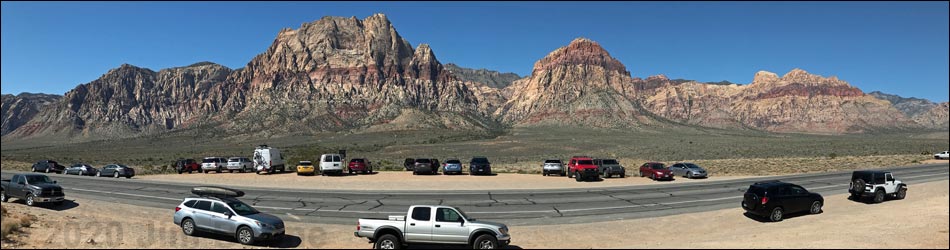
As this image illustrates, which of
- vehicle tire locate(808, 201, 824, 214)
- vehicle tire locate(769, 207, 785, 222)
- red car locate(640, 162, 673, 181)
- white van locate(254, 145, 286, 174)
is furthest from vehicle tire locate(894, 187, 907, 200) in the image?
white van locate(254, 145, 286, 174)

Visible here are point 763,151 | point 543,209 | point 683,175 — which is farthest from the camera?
point 763,151

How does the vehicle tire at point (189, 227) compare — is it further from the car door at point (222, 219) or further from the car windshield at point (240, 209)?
the car windshield at point (240, 209)

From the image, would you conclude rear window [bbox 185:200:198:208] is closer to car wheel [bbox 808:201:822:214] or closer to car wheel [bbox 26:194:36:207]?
car wheel [bbox 26:194:36:207]

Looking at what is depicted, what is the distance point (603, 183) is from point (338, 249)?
80.2 ft

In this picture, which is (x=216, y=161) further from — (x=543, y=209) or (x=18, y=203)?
(x=543, y=209)

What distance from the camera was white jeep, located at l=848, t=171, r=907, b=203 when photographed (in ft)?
79.6

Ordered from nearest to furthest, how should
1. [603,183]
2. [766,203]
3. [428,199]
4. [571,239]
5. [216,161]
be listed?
[571,239] < [766,203] < [428,199] < [603,183] < [216,161]

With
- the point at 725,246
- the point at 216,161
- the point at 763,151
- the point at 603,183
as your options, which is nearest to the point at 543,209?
the point at 725,246

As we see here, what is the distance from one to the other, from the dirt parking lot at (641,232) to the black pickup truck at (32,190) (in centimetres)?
68

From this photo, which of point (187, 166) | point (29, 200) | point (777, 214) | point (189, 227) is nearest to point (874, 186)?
point (777, 214)

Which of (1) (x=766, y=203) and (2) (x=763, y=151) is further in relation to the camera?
(2) (x=763, y=151)

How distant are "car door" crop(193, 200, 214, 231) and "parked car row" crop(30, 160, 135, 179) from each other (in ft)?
110

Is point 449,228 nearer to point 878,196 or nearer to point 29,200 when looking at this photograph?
point 29,200

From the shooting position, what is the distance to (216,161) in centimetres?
4725
